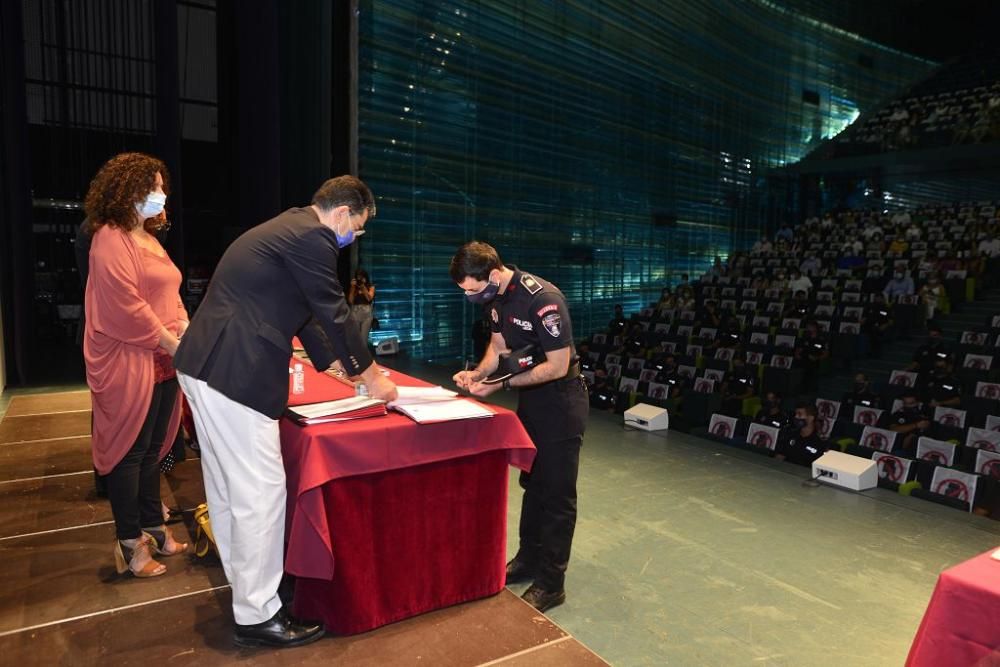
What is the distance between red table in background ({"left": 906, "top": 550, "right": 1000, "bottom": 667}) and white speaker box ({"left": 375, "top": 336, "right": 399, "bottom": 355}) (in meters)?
9.13

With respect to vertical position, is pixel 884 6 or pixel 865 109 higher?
pixel 884 6

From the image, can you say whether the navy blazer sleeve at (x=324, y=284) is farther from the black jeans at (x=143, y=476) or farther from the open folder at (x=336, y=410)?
the black jeans at (x=143, y=476)

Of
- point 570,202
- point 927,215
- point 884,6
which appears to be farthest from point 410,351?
Answer: point 884,6

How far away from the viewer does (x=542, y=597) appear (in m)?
2.58

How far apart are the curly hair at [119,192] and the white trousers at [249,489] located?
730mm

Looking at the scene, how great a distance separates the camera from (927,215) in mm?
14859

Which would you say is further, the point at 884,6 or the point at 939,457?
the point at 884,6

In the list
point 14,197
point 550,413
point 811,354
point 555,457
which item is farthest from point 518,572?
point 811,354

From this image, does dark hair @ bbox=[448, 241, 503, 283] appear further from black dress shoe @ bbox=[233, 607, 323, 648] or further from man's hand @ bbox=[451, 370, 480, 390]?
black dress shoe @ bbox=[233, 607, 323, 648]

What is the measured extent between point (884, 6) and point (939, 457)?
2129cm

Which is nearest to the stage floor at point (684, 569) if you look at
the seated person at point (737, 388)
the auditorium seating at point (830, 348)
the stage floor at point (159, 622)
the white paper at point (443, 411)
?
the stage floor at point (159, 622)

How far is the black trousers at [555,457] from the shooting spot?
2535mm

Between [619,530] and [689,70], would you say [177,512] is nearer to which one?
[619,530]

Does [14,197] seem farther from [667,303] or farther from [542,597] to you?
[667,303]
